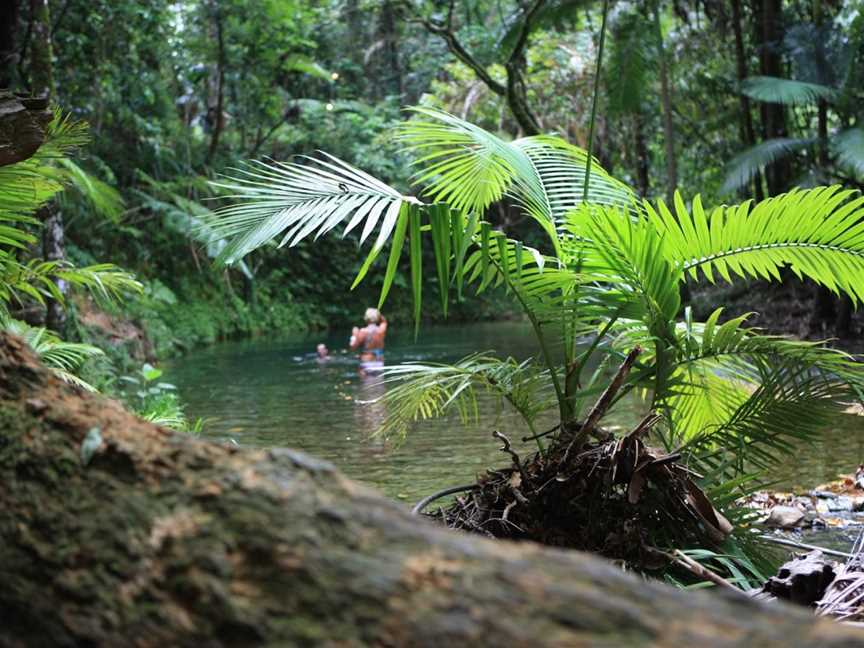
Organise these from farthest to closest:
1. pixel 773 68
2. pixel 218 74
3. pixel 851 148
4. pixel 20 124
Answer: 1. pixel 218 74
2. pixel 773 68
3. pixel 851 148
4. pixel 20 124

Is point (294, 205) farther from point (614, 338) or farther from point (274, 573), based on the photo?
point (274, 573)

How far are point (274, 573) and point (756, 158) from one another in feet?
38.9

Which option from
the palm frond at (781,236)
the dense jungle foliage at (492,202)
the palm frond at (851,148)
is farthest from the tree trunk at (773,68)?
the palm frond at (781,236)

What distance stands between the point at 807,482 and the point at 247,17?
53.7ft

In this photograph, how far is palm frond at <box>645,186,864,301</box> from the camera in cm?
315

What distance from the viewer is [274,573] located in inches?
35.4

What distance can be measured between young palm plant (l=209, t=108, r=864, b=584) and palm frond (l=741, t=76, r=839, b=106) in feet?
28.6

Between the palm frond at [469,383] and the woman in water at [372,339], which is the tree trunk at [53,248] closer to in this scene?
the palm frond at [469,383]

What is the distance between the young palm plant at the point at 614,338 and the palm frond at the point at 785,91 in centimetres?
872

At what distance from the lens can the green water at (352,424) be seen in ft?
17.0

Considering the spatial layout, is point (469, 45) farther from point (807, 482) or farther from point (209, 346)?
point (807, 482)

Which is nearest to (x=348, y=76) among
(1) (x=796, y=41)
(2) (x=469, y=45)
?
A: (2) (x=469, y=45)

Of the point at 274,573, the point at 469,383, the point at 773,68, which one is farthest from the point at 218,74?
the point at 274,573

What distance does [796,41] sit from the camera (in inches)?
482
